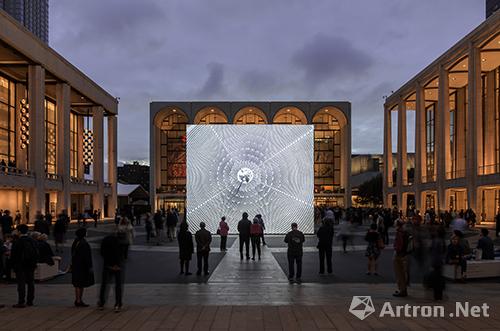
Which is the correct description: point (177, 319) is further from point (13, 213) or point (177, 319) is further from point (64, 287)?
point (13, 213)

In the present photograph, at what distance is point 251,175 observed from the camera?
24672mm

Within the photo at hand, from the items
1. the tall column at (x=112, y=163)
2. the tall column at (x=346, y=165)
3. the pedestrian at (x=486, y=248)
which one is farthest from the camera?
the tall column at (x=346, y=165)

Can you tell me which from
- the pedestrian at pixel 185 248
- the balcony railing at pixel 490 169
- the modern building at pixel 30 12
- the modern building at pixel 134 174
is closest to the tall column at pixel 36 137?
the pedestrian at pixel 185 248

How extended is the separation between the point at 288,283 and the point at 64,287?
455 cm

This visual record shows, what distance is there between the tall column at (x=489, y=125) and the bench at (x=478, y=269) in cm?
2892

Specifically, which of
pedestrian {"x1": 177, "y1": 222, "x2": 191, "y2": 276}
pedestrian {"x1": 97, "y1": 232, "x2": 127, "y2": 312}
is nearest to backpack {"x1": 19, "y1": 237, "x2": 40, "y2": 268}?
pedestrian {"x1": 97, "y1": 232, "x2": 127, "y2": 312}

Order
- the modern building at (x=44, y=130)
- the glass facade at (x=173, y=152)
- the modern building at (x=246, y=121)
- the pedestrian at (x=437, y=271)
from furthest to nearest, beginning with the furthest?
the glass facade at (x=173, y=152), the modern building at (x=246, y=121), the modern building at (x=44, y=130), the pedestrian at (x=437, y=271)

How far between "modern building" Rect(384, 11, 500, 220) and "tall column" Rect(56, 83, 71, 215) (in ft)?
97.3

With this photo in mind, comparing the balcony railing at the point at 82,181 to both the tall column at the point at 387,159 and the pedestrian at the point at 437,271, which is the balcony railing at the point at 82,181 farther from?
the pedestrian at the point at 437,271

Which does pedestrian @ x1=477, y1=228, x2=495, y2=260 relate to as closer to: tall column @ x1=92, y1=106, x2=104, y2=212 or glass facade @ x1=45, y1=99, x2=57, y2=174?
glass facade @ x1=45, y1=99, x2=57, y2=174

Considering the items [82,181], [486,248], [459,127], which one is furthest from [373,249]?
[459,127]

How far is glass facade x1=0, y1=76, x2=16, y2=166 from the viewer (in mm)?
39188

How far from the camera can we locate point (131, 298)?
30.1 ft

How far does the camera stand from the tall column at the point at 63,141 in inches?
1617
